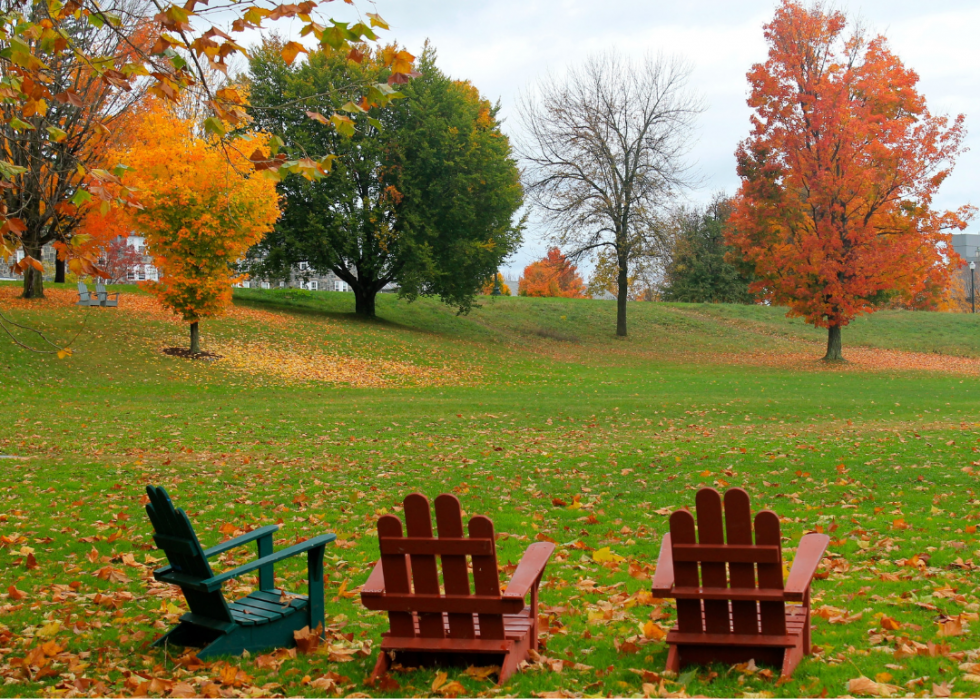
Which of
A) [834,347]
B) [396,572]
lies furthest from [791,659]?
[834,347]

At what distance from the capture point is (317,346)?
3084 cm

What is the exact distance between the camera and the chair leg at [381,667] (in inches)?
168

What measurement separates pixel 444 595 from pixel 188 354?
2456 cm

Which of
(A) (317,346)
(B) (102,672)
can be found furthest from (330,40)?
(A) (317,346)

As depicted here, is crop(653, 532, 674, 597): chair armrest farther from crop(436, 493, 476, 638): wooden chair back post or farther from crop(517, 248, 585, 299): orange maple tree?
crop(517, 248, 585, 299): orange maple tree

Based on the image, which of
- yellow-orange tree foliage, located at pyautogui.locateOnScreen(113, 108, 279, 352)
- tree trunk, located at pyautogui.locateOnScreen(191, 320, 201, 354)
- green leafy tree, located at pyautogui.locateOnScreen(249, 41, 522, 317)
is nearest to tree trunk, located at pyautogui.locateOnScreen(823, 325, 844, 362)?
green leafy tree, located at pyautogui.locateOnScreen(249, 41, 522, 317)

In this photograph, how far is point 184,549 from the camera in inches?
174

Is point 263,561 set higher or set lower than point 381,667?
higher

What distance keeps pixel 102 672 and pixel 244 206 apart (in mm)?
21281

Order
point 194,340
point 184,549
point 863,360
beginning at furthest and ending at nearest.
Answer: point 863,360 → point 194,340 → point 184,549

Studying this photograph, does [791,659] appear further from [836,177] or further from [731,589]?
[836,177]

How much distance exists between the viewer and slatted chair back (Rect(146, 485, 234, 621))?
173 inches

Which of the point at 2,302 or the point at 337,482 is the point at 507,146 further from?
the point at 337,482

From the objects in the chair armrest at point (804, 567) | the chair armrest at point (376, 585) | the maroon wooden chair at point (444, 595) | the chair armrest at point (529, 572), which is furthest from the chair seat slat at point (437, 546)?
the chair armrest at point (804, 567)
